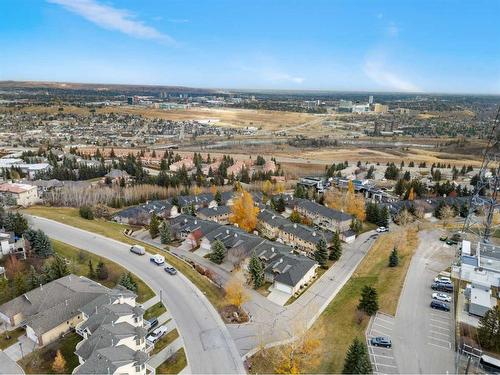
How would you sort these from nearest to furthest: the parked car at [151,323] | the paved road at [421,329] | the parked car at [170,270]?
the paved road at [421,329], the parked car at [151,323], the parked car at [170,270]

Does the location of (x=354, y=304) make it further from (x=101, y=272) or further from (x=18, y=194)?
(x=18, y=194)

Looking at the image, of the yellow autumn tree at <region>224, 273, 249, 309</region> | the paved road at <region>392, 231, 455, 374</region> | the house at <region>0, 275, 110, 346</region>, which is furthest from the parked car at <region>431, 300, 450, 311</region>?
Result: the house at <region>0, 275, 110, 346</region>

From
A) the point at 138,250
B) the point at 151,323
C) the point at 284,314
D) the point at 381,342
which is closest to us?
the point at 381,342

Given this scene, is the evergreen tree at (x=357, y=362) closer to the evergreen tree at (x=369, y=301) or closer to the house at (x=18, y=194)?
the evergreen tree at (x=369, y=301)

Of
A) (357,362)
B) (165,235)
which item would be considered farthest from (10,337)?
(357,362)

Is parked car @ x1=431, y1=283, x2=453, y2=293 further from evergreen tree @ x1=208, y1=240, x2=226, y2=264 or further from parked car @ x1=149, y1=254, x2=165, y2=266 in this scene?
parked car @ x1=149, y1=254, x2=165, y2=266

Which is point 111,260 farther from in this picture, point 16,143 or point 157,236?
point 16,143

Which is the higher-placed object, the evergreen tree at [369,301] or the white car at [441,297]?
the evergreen tree at [369,301]

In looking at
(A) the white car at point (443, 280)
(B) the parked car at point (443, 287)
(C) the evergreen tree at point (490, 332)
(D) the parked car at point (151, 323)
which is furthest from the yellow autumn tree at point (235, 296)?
(A) the white car at point (443, 280)
